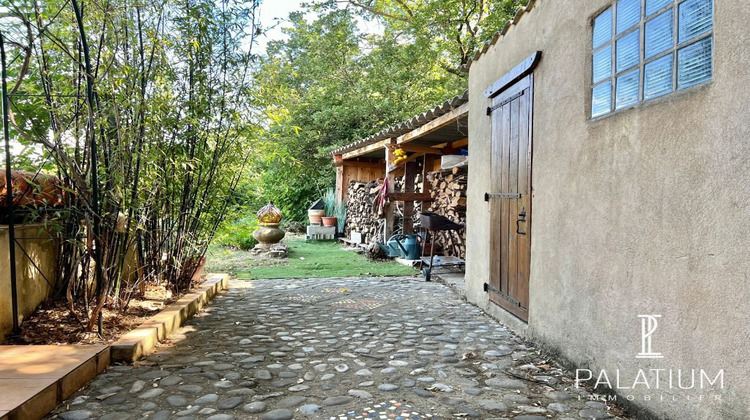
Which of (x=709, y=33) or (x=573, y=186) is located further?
(x=573, y=186)

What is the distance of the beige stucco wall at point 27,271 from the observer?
261 cm

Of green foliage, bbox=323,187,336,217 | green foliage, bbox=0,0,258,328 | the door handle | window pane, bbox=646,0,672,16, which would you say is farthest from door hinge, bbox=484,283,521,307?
green foliage, bbox=323,187,336,217

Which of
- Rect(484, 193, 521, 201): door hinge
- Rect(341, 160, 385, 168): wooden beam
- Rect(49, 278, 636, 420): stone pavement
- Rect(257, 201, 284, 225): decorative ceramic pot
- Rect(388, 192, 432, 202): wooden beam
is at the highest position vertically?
A: Rect(341, 160, 385, 168): wooden beam

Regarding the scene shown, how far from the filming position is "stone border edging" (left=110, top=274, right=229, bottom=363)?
2643 mm

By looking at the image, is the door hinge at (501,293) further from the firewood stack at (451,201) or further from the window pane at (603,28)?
the firewood stack at (451,201)

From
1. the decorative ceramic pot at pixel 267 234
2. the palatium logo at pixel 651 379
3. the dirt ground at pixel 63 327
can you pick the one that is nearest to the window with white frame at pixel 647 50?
the palatium logo at pixel 651 379

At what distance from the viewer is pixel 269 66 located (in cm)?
408

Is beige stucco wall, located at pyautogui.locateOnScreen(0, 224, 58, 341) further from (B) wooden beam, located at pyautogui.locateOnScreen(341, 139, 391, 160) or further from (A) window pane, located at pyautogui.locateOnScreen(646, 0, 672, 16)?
(B) wooden beam, located at pyautogui.locateOnScreen(341, 139, 391, 160)

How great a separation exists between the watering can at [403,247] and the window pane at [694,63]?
5.54 meters

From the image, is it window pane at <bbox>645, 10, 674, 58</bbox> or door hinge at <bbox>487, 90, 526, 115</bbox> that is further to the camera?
door hinge at <bbox>487, 90, 526, 115</bbox>

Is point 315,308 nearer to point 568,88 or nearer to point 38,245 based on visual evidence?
point 38,245

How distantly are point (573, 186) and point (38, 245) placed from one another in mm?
3629

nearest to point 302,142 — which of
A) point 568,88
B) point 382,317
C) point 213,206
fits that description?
point 213,206

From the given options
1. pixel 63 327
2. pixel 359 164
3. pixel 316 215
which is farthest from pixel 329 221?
pixel 63 327
